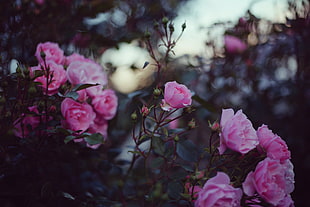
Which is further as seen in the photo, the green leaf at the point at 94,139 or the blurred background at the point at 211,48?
the blurred background at the point at 211,48

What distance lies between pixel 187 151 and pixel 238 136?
20 cm

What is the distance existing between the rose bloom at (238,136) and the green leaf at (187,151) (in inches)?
5.6

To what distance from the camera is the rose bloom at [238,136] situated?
620mm

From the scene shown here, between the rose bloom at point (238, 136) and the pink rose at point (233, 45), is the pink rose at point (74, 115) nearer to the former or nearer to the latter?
the rose bloom at point (238, 136)

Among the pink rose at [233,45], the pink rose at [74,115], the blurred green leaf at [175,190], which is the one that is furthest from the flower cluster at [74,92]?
the pink rose at [233,45]

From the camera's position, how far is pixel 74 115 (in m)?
0.75

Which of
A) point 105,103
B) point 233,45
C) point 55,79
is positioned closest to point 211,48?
point 233,45

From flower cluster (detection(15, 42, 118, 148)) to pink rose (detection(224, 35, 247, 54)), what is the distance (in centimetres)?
82

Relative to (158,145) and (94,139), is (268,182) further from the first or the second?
(94,139)

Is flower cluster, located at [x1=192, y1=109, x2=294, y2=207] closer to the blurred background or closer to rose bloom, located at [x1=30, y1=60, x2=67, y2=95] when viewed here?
the blurred background

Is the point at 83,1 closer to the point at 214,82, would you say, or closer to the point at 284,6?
the point at 214,82

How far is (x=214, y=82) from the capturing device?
1.52m

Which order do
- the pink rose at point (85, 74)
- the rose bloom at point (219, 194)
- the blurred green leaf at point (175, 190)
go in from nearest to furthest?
the rose bloom at point (219, 194) < the blurred green leaf at point (175, 190) < the pink rose at point (85, 74)

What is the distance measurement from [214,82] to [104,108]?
83 centimetres
